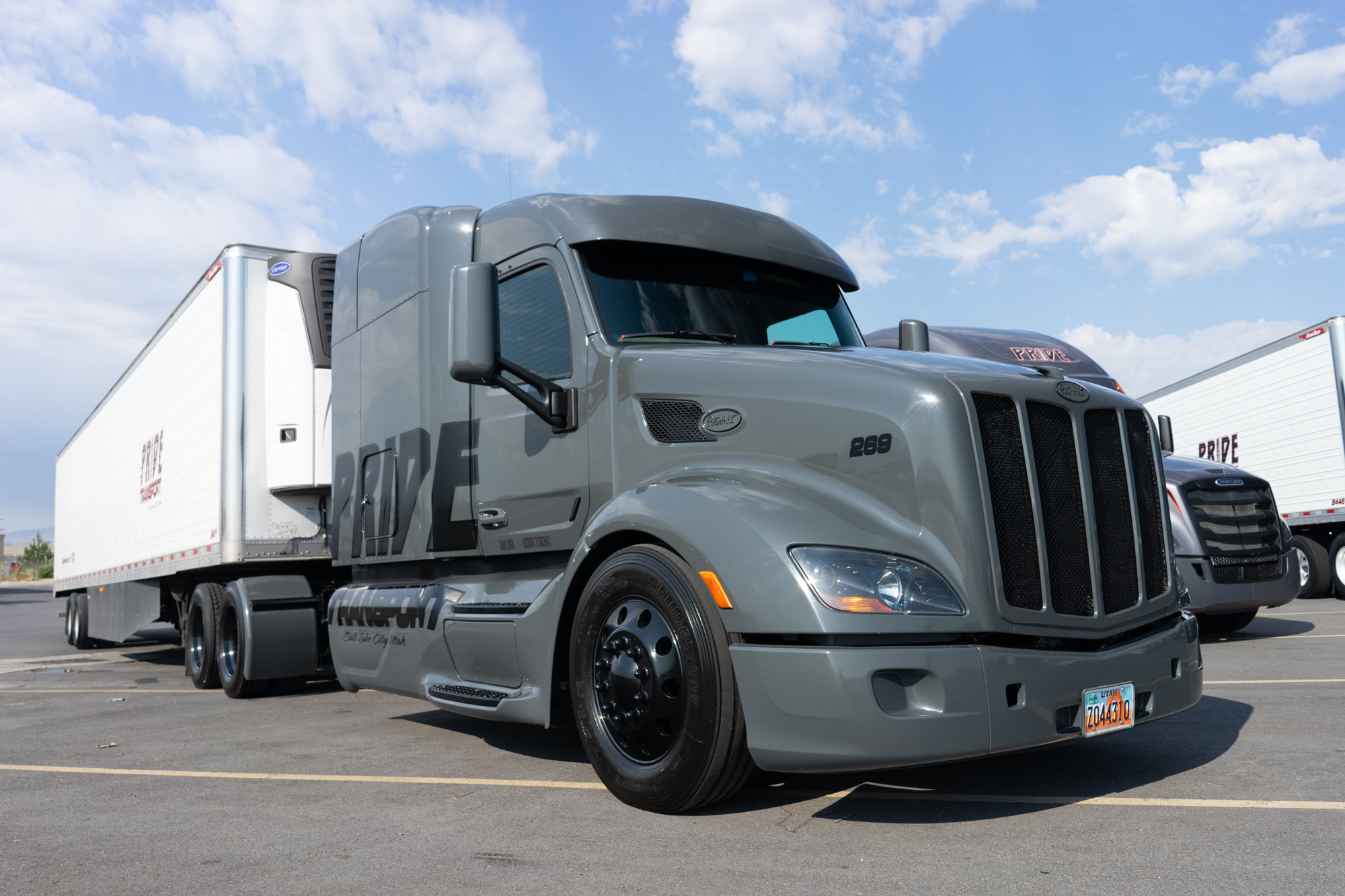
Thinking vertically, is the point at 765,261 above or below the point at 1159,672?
above

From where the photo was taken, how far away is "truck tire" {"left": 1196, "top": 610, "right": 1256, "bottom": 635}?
10.8 meters

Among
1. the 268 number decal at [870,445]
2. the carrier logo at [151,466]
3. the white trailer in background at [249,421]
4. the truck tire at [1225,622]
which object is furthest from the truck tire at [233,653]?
the truck tire at [1225,622]

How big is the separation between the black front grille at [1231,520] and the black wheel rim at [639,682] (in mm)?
6928

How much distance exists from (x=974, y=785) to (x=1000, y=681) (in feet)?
3.30

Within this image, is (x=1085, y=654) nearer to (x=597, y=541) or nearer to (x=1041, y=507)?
(x=1041, y=507)

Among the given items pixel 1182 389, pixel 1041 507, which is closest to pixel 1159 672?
pixel 1041 507

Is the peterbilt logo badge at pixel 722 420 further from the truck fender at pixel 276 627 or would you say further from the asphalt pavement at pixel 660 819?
the truck fender at pixel 276 627

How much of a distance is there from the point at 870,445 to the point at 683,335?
4.59 ft

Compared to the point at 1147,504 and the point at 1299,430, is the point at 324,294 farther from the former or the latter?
the point at 1299,430

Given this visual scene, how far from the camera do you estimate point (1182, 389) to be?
18.2m

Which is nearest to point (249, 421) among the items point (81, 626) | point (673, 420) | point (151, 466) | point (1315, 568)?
point (151, 466)

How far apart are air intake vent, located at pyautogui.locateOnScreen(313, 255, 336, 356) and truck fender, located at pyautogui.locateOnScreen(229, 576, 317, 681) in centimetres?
217

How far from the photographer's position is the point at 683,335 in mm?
5117

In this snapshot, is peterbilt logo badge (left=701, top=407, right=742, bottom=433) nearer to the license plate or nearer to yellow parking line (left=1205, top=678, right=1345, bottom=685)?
the license plate
